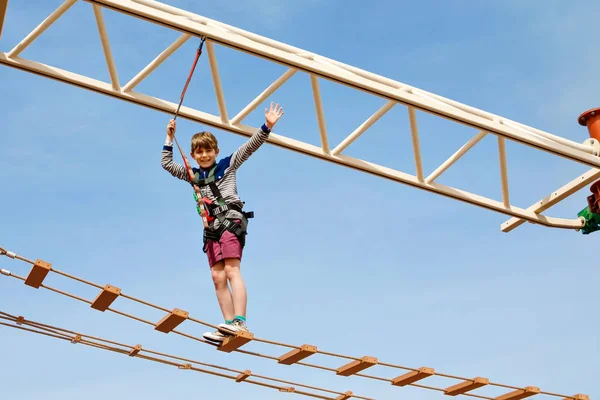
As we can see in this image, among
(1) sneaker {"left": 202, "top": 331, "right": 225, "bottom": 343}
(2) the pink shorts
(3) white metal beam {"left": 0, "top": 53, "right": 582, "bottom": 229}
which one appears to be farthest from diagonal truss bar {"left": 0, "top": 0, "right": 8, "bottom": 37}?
(1) sneaker {"left": 202, "top": 331, "right": 225, "bottom": 343}

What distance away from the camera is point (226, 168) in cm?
829

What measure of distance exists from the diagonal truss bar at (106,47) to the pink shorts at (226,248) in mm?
1902

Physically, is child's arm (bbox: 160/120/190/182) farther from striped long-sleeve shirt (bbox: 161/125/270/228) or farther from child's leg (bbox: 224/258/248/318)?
child's leg (bbox: 224/258/248/318)

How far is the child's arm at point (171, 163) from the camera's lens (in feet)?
27.4

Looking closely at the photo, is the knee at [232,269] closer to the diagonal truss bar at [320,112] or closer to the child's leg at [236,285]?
the child's leg at [236,285]

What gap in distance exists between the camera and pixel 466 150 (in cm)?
1001

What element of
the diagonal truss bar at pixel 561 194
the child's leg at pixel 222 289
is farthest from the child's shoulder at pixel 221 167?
the diagonal truss bar at pixel 561 194

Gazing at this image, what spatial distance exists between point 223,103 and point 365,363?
2.81 m

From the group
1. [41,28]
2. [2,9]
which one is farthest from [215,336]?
[2,9]

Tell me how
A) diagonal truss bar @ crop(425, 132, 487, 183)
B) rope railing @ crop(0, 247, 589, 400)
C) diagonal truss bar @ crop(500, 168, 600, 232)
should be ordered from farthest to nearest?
diagonal truss bar @ crop(500, 168, 600, 232) → diagonal truss bar @ crop(425, 132, 487, 183) → rope railing @ crop(0, 247, 589, 400)

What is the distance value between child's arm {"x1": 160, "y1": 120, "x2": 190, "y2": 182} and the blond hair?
0.21 m

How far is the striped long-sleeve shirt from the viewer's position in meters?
8.21

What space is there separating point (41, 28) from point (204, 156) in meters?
1.84

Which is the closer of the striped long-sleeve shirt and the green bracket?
the striped long-sleeve shirt
